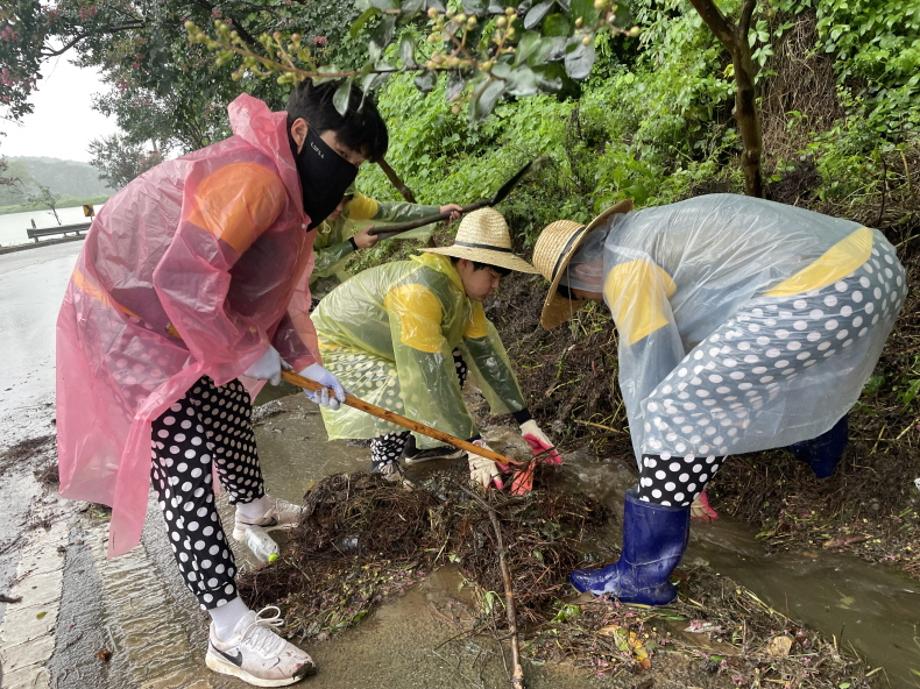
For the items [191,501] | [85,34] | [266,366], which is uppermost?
[85,34]

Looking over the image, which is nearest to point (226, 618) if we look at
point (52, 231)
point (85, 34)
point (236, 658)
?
point (236, 658)

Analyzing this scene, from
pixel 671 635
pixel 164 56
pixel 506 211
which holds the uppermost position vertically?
pixel 164 56

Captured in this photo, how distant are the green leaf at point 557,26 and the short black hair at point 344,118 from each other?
22.6 inches

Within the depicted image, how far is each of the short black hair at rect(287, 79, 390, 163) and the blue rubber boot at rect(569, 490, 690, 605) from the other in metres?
1.46

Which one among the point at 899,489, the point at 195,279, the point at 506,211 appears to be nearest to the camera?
the point at 195,279

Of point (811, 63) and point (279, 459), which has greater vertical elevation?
point (811, 63)

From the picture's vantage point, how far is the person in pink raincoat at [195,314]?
1625 mm

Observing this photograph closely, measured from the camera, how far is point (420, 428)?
257cm

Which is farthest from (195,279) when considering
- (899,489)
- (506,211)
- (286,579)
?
(506,211)

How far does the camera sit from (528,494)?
2.63 metres

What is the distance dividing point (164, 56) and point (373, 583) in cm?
611

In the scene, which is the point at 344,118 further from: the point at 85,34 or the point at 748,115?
the point at 85,34

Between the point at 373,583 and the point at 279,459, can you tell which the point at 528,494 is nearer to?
the point at 373,583

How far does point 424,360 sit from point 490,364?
565mm
